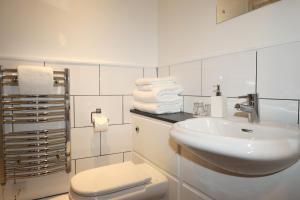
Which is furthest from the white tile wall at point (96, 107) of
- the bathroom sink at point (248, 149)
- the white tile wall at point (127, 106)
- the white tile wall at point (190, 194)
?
the bathroom sink at point (248, 149)

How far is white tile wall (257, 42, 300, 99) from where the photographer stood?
76 cm

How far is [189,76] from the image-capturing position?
130 cm

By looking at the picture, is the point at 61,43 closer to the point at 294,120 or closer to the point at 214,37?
the point at 214,37

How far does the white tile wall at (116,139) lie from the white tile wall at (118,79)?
0.86 ft

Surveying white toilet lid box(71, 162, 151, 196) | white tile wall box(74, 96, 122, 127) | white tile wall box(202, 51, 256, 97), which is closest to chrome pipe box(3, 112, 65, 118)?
white tile wall box(74, 96, 122, 127)

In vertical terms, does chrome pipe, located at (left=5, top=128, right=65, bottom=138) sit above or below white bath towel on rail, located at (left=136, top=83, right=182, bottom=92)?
below

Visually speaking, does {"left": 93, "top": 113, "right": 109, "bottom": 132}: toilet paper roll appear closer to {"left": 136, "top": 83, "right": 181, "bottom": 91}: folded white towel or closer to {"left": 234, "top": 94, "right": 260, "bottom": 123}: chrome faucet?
{"left": 136, "top": 83, "right": 181, "bottom": 91}: folded white towel

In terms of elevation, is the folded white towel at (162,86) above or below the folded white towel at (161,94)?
above

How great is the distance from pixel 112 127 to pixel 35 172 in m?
0.54

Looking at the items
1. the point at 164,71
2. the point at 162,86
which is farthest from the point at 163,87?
the point at 164,71

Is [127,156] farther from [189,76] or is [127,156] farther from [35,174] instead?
[189,76]

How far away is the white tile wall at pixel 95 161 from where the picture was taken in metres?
1.39

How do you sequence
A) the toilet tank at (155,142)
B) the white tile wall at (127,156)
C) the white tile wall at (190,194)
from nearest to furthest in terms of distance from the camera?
the white tile wall at (190,194) → the toilet tank at (155,142) → the white tile wall at (127,156)

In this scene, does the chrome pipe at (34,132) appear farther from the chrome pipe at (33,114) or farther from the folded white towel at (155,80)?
the folded white towel at (155,80)
